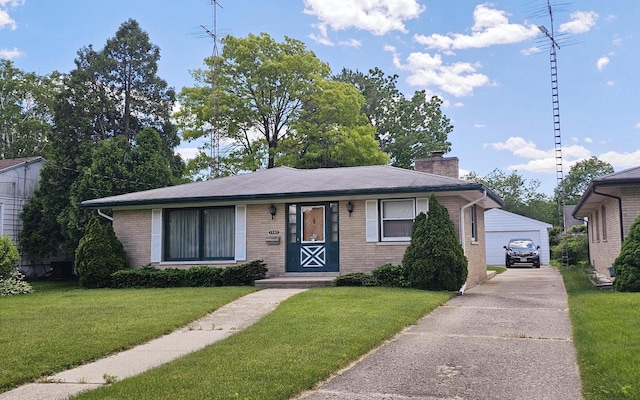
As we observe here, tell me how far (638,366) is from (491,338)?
7.62 ft

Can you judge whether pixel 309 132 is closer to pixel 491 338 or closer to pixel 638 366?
pixel 491 338

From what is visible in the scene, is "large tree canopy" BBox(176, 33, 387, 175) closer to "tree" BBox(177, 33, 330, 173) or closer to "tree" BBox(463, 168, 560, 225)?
"tree" BBox(177, 33, 330, 173)

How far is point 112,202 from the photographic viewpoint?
17.5 metres

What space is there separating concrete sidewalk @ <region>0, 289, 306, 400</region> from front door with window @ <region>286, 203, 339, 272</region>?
4116 millimetres

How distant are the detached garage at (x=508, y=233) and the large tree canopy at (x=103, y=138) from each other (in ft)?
57.8

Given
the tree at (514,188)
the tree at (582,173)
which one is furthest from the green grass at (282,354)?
the tree at (582,173)

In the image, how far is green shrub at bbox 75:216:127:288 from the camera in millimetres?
16500

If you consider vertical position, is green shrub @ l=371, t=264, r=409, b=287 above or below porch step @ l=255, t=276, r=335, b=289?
above

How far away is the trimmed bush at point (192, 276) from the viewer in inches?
613

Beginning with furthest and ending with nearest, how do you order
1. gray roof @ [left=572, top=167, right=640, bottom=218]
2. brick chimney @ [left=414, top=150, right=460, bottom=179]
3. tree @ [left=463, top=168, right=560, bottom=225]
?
tree @ [left=463, top=168, right=560, bottom=225]
brick chimney @ [left=414, top=150, right=460, bottom=179]
gray roof @ [left=572, top=167, right=640, bottom=218]

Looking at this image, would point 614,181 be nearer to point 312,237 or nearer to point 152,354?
point 312,237

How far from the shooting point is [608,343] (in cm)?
688

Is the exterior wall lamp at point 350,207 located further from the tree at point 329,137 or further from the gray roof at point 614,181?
the tree at point 329,137

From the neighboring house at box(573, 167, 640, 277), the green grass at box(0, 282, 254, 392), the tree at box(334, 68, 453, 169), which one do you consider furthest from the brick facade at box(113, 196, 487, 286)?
the tree at box(334, 68, 453, 169)
